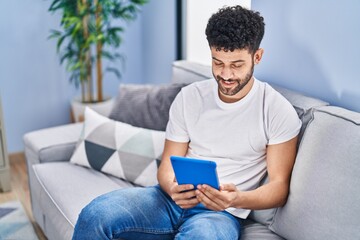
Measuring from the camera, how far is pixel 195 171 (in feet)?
4.56

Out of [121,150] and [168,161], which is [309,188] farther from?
[121,150]

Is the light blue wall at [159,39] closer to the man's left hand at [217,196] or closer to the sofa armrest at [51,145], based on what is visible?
the sofa armrest at [51,145]

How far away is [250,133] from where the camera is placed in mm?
1607

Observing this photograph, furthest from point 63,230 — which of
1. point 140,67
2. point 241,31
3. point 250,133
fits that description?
point 140,67

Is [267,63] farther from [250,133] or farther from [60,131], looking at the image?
[60,131]

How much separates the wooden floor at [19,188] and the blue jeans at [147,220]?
34.7 inches

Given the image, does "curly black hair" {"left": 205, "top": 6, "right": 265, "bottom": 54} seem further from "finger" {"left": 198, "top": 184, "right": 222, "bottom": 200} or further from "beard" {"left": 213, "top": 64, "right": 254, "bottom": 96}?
"finger" {"left": 198, "top": 184, "right": 222, "bottom": 200}

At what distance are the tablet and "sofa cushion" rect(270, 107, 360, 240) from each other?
0.93 feet

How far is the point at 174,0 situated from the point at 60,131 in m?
1.12

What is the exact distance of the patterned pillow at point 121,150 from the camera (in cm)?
199

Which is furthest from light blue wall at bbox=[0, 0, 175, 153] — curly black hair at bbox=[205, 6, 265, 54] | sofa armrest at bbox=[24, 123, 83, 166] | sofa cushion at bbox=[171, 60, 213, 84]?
curly black hair at bbox=[205, 6, 265, 54]

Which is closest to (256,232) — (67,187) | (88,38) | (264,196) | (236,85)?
(264,196)

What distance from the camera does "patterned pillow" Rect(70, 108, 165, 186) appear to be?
78.3 inches

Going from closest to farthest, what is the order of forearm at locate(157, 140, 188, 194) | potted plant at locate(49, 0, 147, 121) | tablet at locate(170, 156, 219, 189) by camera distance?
tablet at locate(170, 156, 219, 189) → forearm at locate(157, 140, 188, 194) → potted plant at locate(49, 0, 147, 121)
